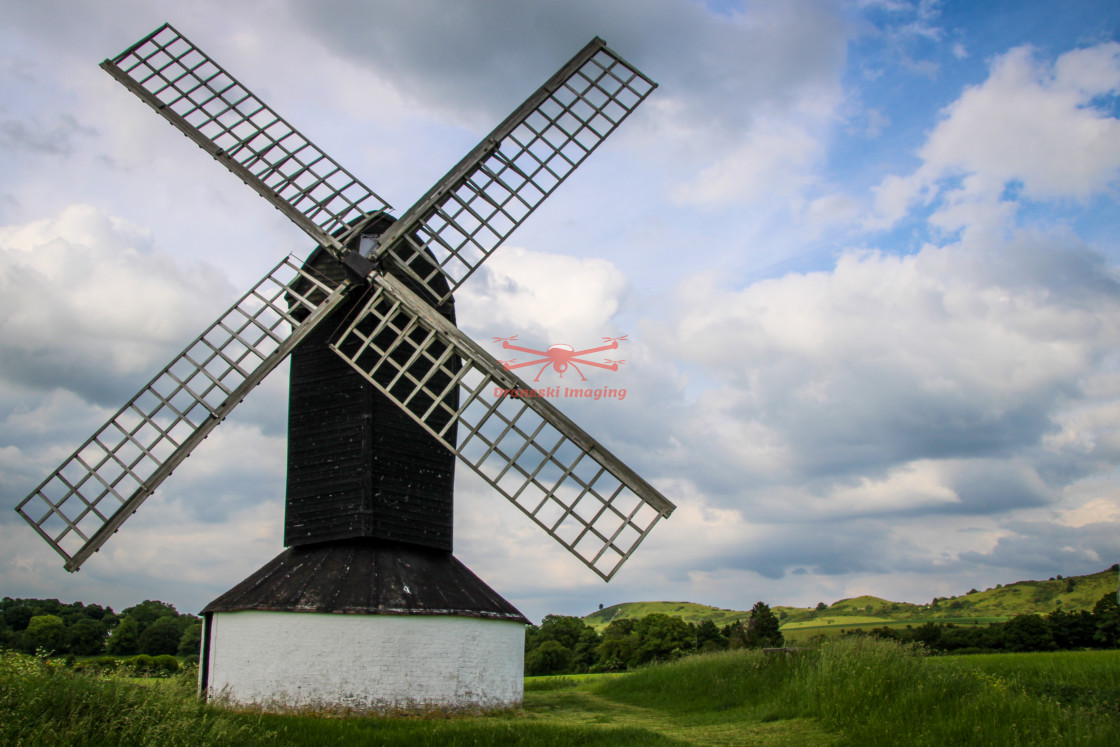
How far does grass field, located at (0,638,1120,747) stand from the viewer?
7703mm

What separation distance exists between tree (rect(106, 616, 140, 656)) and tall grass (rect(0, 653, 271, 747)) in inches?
1028

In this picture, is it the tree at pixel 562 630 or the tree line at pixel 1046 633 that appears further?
the tree at pixel 562 630

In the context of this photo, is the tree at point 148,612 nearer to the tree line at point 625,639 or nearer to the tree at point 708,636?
the tree line at point 625,639

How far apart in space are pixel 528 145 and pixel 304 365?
6.82m

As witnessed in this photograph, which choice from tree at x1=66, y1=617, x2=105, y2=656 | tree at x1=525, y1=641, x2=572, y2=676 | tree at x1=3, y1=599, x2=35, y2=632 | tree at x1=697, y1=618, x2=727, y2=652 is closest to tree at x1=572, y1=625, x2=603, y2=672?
tree at x1=525, y1=641, x2=572, y2=676

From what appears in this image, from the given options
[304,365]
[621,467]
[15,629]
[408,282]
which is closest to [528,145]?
[408,282]

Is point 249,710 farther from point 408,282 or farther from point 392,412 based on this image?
point 408,282

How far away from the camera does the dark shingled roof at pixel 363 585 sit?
12914 millimetres

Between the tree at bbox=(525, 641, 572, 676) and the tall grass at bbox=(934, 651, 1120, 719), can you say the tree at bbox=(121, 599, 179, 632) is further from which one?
the tall grass at bbox=(934, 651, 1120, 719)

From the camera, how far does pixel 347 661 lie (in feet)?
41.3

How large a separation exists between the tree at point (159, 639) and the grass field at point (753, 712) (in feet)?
64.3

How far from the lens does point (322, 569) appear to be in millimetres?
13555

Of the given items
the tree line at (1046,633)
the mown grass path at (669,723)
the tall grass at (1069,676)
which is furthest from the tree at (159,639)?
the tall grass at (1069,676)

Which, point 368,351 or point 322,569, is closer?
point 322,569
